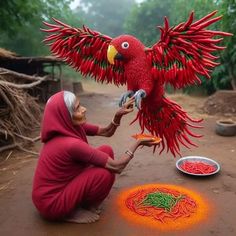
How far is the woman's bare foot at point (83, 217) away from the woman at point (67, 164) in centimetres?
11

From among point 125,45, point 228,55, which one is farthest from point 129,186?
point 228,55

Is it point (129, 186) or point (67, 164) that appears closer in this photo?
point (67, 164)

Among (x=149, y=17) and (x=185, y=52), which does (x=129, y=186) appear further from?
(x=149, y=17)

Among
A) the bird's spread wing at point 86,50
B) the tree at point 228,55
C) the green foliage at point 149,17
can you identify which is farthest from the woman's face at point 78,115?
the green foliage at point 149,17

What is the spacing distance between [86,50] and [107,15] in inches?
1426

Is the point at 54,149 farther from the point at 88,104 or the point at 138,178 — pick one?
the point at 88,104

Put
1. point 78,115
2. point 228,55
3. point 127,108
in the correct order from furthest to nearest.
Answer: point 228,55, point 127,108, point 78,115

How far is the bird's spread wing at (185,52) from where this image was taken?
2.58m

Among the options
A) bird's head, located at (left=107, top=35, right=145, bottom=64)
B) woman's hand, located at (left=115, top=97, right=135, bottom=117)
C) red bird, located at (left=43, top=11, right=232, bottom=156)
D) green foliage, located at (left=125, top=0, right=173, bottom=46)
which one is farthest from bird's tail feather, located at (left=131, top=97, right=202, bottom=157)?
green foliage, located at (left=125, top=0, right=173, bottom=46)

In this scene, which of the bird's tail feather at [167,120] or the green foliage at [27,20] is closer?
the bird's tail feather at [167,120]

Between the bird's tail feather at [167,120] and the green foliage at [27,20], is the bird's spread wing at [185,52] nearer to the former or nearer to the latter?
the bird's tail feather at [167,120]

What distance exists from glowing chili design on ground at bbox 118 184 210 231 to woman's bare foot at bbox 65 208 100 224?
0.33 meters

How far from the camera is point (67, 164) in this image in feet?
9.37

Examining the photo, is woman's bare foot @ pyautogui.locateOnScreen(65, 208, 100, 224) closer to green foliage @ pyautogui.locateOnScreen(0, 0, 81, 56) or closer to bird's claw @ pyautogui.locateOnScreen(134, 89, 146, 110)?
bird's claw @ pyautogui.locateOnScreen(134, 89, 146, 110)
